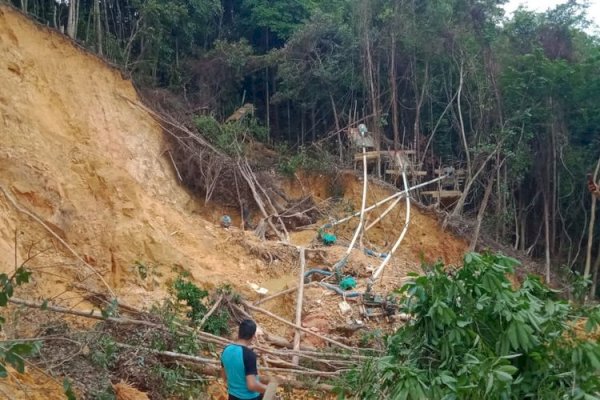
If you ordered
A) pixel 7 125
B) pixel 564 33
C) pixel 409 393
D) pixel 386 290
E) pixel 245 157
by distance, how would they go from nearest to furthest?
pixel 409 393, pixel 7 125, pixel 386 290, pixel 245 157, pixel 564 33

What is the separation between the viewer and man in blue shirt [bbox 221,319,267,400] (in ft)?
14.6

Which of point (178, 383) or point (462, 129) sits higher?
point (462, 129)

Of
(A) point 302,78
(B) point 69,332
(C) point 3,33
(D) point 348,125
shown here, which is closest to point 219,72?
(A) point 302,78

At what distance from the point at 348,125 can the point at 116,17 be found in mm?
6318

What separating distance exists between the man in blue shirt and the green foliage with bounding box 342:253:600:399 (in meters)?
0.73

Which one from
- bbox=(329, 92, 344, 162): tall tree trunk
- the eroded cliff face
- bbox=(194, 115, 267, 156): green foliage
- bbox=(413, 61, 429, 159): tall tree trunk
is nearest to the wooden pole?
the eroded cliff face

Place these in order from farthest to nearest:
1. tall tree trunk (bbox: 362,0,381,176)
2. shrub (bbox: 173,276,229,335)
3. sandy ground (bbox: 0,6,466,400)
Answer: tall tree trunk (bbox: 362,0,381,176) → sandy ground (bbox: 0,6,466,400) → shrub (bbox: 173,276,229,335)

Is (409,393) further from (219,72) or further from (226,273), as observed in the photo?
(219,72)

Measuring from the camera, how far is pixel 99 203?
31.4 feet

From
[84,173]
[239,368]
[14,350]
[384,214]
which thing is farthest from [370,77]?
[14,350]

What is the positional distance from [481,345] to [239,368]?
164 centimetres

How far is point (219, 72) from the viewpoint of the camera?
17062mm

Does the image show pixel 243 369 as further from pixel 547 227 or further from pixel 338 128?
pixel 547 227

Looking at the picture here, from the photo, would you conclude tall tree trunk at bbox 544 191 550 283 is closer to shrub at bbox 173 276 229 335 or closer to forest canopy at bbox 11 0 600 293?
forest canopy at bbox 11 0 600 293
